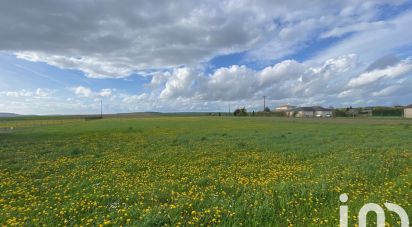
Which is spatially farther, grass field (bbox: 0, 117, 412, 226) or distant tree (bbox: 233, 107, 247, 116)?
distant tree (bbox: 233, 107, 247, 116)

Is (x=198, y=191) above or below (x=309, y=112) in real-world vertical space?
below

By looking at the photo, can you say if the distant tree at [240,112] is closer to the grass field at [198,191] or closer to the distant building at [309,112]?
the distant building at [309,112]

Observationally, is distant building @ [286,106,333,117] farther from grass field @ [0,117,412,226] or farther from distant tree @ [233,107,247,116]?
grass field @ [0,117,412,226]

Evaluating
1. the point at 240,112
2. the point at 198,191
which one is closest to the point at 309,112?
the point at 240,112

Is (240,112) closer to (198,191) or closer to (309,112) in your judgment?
(309,112)

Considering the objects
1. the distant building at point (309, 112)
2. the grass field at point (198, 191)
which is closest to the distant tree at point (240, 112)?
the distant building at point (309, 112)

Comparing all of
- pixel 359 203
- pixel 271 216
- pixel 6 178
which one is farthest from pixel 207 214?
pixel 6 178

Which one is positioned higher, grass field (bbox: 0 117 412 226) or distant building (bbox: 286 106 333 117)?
distant building (bbox: 286 106 333 117)

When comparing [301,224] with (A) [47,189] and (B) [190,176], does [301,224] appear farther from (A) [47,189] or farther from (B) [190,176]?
(A) [47,189]

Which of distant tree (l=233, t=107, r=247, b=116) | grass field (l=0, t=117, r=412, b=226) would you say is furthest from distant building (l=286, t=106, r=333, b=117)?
grass field (l=0, t=117, r=412, b=226)

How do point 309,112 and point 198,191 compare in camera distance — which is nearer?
point 198,191

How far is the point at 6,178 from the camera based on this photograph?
9.05m

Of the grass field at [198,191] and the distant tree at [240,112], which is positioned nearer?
the grass field at [198,191]

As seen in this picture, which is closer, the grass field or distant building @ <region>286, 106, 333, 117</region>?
the grass field
